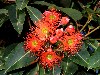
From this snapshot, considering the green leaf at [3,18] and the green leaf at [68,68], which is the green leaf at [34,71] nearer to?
the green leaf at [68,68]

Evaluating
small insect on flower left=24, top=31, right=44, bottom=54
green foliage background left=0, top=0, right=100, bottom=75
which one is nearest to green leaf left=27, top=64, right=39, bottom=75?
green foliage background left=0, top=0, right=100, bottom=75

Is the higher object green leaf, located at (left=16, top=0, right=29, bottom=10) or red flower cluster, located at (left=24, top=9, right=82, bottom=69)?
green leaf, located at (left=16, top=0, right=29, bottom=10)

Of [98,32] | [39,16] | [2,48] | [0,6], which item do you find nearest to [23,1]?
[39,16]

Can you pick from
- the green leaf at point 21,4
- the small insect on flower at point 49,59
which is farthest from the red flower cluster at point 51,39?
the green leaf at point 21,4

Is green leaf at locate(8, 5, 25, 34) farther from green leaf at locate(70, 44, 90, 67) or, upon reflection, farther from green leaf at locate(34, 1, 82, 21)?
green leaf at locate(70, 44, 90, 67)

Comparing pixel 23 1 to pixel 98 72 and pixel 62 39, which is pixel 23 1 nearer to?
pixel 62 39

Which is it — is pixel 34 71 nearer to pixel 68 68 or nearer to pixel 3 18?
pixel 68 68

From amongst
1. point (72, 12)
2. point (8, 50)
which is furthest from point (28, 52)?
point (72, 12)
